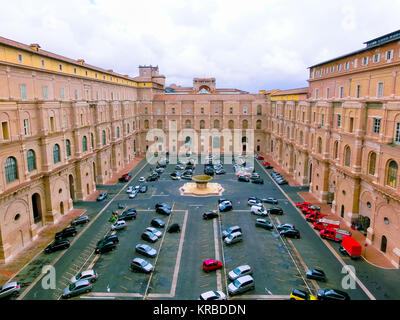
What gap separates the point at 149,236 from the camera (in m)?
35.5

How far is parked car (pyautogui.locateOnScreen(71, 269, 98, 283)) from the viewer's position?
27200 mm

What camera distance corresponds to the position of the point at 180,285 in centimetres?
2700

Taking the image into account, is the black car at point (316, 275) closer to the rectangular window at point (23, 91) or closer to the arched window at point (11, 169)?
the arched window at point (11, 169)

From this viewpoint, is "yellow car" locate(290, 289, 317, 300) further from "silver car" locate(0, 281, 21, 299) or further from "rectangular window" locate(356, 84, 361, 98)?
"rectangular window" locate(356, 84, 361, 98)

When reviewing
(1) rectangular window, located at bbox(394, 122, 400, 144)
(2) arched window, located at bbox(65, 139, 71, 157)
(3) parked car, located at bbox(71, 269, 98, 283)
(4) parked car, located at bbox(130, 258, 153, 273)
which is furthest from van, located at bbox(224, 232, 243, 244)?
(2) arched window, located at bbox(65, 139, 71, 157)

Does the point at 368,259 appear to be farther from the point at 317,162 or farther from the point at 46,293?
the point at 46,293

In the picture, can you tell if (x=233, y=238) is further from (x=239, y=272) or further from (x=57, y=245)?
(x=57, y=245)

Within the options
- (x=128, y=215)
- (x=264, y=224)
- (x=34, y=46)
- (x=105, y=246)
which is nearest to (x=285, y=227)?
(x=264, y=224)

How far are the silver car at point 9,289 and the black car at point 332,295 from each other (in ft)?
84.3

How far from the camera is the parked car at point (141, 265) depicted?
28797mm

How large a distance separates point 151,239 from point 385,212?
26.4 m

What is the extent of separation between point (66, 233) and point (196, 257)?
16731 mm

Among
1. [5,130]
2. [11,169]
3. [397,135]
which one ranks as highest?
[5,130]
